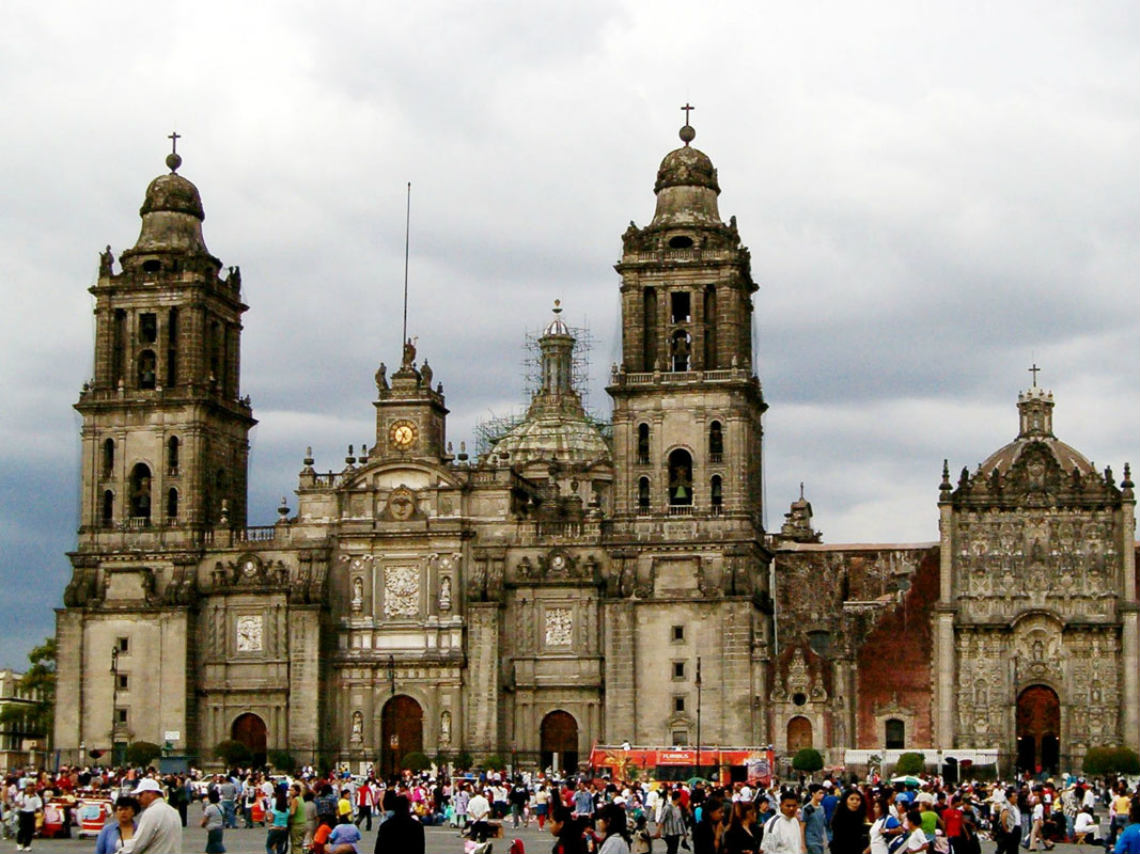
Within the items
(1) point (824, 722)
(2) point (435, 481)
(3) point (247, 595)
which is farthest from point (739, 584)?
(3) point (247, 595)

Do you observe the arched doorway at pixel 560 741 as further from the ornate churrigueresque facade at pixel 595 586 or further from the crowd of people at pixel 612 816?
the crowd of people at pixel 612 816

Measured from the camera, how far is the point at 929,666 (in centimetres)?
7800

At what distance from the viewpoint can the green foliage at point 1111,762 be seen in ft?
237

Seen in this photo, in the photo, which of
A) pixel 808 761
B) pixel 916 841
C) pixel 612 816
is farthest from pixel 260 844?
pixel 808 761

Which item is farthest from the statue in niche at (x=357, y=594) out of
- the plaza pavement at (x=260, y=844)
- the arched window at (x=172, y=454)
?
the plaza pavement at (x=260, y=844)

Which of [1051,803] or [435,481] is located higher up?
[435,481]

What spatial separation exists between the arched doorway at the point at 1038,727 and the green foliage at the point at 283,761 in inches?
1026

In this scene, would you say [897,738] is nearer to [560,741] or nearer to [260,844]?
[560,741]

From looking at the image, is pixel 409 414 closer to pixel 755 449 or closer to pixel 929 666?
pixel 755 449

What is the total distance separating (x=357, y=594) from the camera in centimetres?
8212

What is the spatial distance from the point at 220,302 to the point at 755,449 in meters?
22.4

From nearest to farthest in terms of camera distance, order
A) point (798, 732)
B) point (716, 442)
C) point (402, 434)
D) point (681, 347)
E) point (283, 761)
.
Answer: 1. point (798, 732)
2. point (283, 761)
3. point (716, 442)
4. point (681, 347)
5. point (402, 434)

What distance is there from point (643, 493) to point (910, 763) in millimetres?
14592

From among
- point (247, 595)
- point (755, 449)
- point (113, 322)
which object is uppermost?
point (113, 322)
